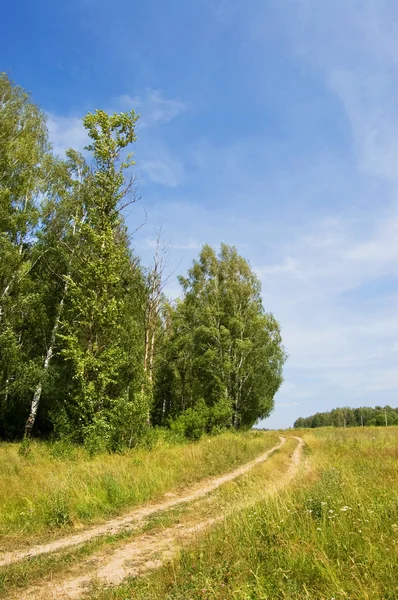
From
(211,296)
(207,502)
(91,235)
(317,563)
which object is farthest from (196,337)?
(317,563)

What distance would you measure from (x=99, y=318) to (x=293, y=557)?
1351 cm

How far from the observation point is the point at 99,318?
16500 millimetres

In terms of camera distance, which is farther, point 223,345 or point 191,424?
point 223,345

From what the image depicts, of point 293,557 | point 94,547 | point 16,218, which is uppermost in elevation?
point 16,218

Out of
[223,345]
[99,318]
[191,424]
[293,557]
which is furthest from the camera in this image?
[223,345]

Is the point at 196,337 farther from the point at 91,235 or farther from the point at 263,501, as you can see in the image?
the point at 263,501

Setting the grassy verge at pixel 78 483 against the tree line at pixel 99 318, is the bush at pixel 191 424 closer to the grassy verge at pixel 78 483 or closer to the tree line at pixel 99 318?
the tree line at pixel 99 318

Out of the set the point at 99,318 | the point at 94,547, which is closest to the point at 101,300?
the point at 99,318

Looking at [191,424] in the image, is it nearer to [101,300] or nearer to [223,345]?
[223,345]

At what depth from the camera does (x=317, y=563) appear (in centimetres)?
404

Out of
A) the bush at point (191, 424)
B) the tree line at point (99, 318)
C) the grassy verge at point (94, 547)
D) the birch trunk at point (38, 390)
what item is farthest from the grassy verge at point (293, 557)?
the bush at point (191, 424)

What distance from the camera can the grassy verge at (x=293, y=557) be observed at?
3801 millimetres

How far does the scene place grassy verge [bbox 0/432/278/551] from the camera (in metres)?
7.71

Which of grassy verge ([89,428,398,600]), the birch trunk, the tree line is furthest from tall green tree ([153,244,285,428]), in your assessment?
grassy verge ([89,428,398,600])
